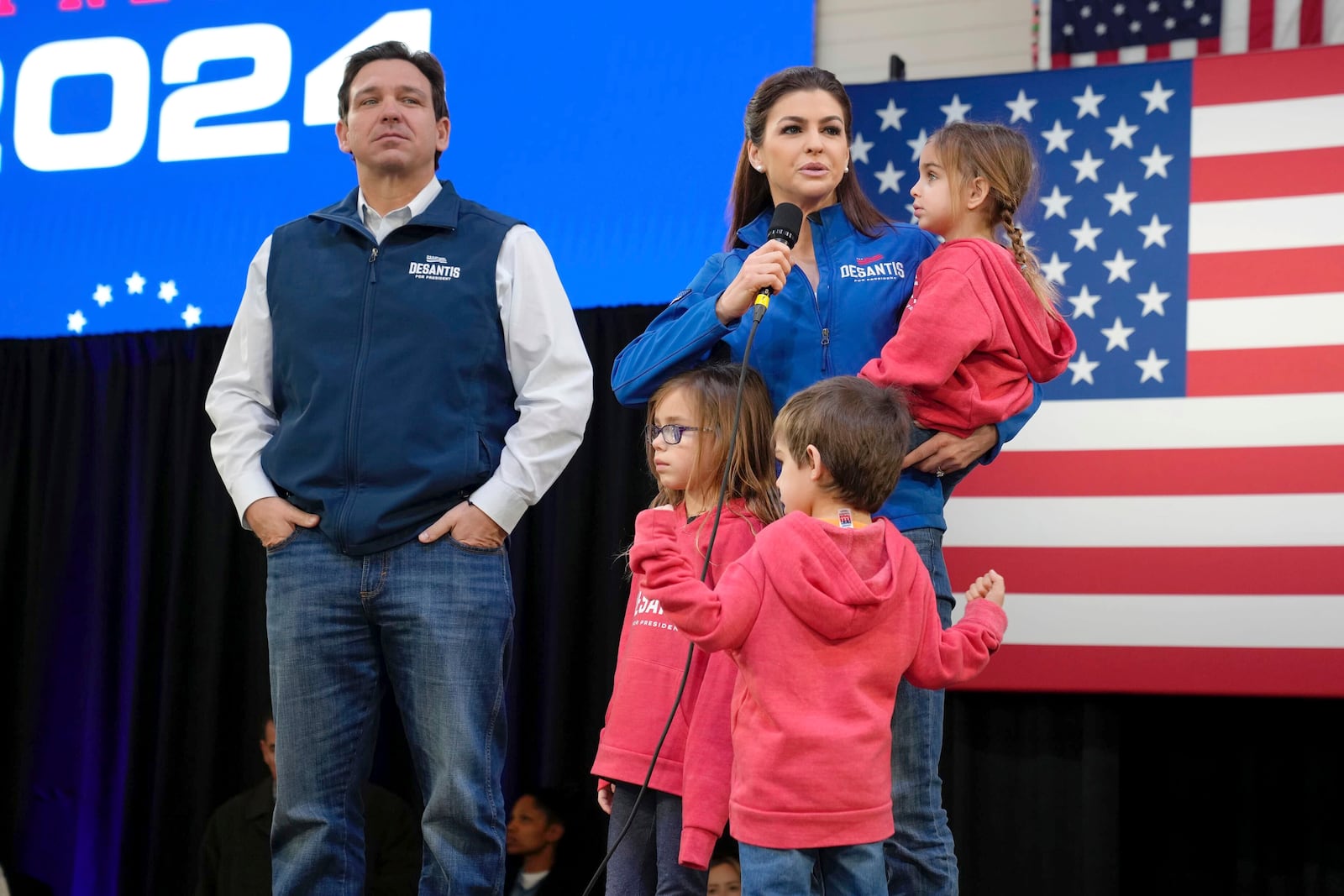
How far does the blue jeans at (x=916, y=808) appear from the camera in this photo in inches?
69.5

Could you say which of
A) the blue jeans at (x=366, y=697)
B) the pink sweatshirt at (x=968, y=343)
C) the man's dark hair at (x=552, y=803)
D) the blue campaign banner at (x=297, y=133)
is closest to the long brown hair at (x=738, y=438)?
the pink sweatshirt at (x=968, y=343)

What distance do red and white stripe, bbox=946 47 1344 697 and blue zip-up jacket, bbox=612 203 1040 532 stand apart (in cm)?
141

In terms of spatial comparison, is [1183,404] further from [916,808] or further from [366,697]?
[366,697]

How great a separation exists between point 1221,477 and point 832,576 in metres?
1.98

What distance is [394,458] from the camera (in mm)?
2086

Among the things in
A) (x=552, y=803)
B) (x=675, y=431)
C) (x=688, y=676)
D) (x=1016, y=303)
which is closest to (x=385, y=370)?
(x=675, y=431)

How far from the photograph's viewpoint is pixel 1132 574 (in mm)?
3283

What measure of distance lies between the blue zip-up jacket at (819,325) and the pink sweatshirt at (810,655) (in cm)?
27

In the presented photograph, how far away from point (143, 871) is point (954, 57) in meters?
3.71

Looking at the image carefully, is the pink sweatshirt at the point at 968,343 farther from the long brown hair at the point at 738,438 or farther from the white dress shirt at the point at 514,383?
the white dress shirt at the point at 514,383

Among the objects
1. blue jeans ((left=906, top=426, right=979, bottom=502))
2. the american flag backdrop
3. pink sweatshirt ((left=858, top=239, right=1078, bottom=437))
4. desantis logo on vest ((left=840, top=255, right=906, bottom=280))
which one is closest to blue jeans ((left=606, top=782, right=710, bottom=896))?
blue jeans ((left=906, top=426, right=979, bottom=502))

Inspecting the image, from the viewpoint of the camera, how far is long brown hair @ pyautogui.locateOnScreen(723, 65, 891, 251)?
208cm

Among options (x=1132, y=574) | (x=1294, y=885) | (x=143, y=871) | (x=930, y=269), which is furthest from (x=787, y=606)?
(x=143, y=871)

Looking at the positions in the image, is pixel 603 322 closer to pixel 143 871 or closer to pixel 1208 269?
pixel 1208 269
